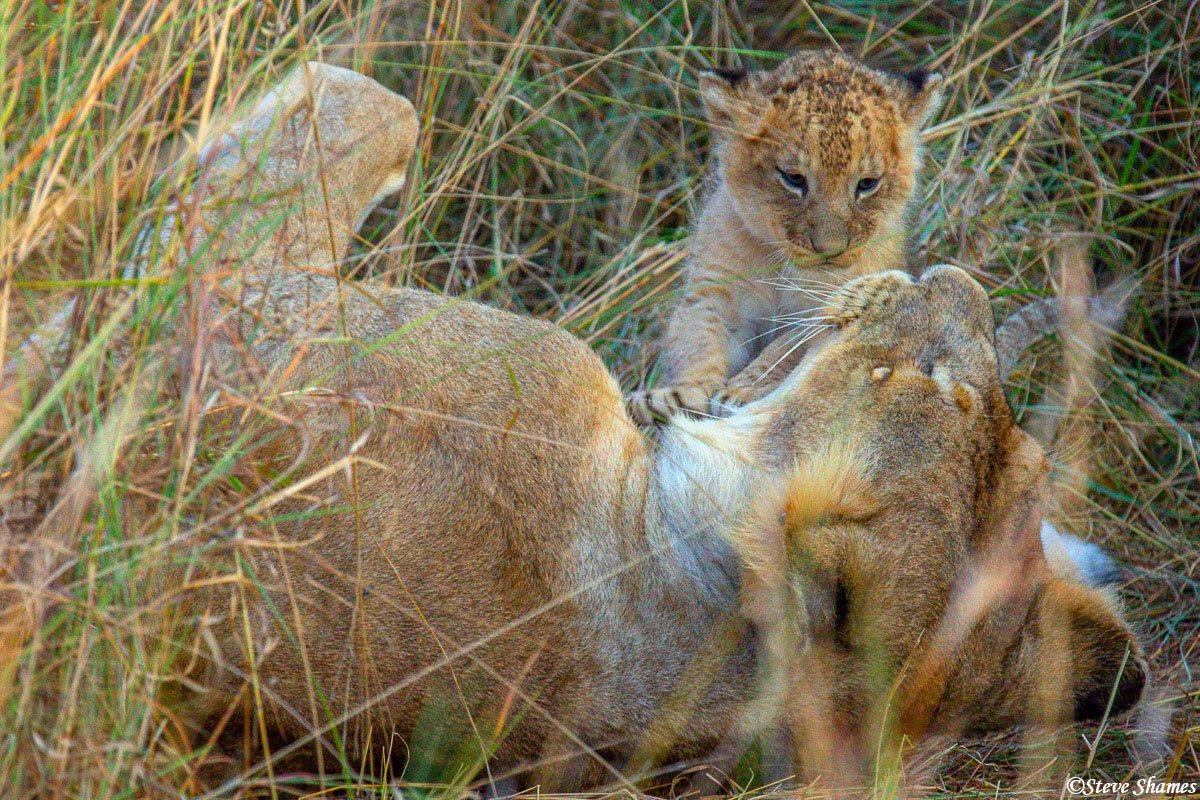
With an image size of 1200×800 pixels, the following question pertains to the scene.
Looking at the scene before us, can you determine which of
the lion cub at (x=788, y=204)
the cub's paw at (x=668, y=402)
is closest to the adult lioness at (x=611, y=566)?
the cub's paw at (x=668, y=402)

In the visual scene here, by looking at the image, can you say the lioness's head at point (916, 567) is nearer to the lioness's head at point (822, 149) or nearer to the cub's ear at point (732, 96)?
the lioness's head at point (822, 149)

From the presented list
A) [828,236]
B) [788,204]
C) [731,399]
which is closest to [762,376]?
[731,399]

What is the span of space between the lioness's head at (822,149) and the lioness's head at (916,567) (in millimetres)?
744

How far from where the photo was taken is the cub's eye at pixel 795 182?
3398 millimetres

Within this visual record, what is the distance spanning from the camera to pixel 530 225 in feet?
15.7

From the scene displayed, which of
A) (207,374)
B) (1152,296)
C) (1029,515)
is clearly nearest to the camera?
(207,374)

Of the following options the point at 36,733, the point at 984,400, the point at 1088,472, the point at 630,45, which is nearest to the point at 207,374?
the point at 36,733

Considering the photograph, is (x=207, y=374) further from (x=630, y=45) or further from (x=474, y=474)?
(x=630, y=45)

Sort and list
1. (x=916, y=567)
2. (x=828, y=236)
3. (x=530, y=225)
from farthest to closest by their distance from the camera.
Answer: (x=530, y=225), (x=828, y=236), (x=916, y=567)

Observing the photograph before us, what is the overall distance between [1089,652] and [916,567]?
0.55 meters

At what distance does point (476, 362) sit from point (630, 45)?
261 cm

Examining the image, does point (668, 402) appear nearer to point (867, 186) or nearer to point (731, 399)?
point (731, 399)

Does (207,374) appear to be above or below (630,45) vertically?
above

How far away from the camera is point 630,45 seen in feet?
15.8
